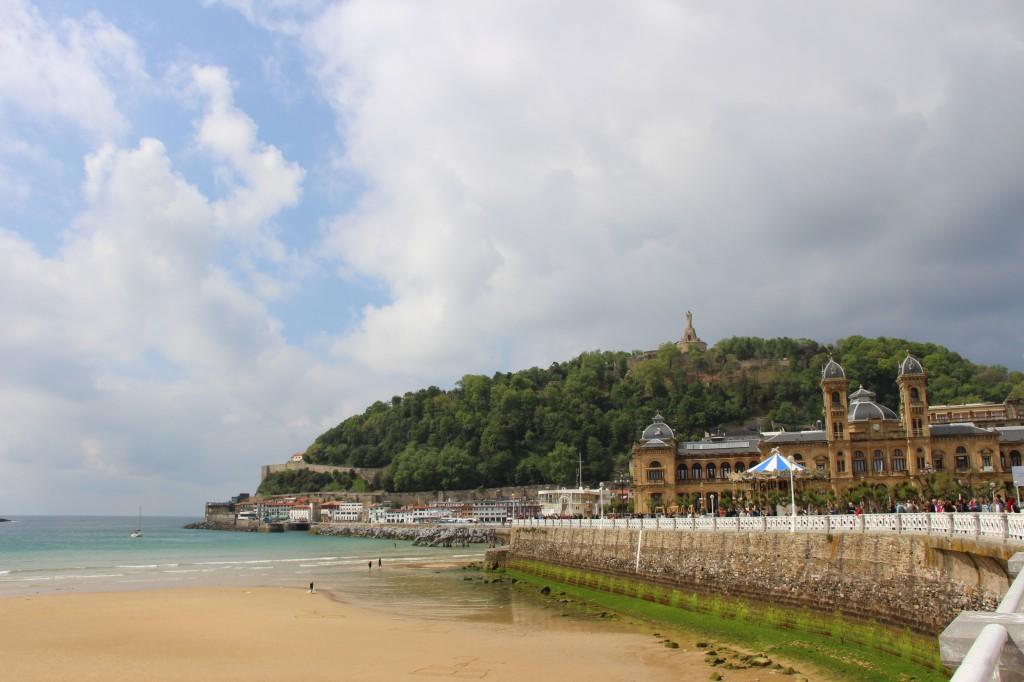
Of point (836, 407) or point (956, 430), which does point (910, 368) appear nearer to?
point (956, 430)

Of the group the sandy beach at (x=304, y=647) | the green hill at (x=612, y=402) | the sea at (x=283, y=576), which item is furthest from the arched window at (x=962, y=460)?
the green hill at (x=612, y=402)

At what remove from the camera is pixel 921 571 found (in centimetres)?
1928

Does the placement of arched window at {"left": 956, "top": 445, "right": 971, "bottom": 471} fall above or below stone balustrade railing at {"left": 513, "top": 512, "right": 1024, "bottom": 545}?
above

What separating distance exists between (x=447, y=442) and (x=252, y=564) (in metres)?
99.8

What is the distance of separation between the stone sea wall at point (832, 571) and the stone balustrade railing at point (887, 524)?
1.88 ft

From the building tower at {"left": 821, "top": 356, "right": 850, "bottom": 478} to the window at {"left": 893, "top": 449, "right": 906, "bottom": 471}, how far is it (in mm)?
4191

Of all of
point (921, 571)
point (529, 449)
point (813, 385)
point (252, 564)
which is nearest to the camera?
point (921, 571)

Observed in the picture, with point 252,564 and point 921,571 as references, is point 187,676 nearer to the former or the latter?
point 921,571

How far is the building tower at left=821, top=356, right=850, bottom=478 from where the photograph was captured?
→ 7581 cm

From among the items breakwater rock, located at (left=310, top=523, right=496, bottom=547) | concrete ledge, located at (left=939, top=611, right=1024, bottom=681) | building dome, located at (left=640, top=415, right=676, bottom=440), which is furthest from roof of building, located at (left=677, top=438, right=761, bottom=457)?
concrete ledge, located at (left=939, top=611, right=1024, bottom=681)

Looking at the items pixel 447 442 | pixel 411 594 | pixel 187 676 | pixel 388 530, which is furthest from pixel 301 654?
pixel 447 442

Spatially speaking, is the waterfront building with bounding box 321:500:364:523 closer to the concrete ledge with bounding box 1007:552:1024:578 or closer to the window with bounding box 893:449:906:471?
the window with bounding box 893:449:906:471

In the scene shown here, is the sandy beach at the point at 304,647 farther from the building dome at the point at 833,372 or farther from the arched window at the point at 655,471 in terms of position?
the building dome at the point at 833,372

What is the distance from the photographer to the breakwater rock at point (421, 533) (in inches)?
4070
